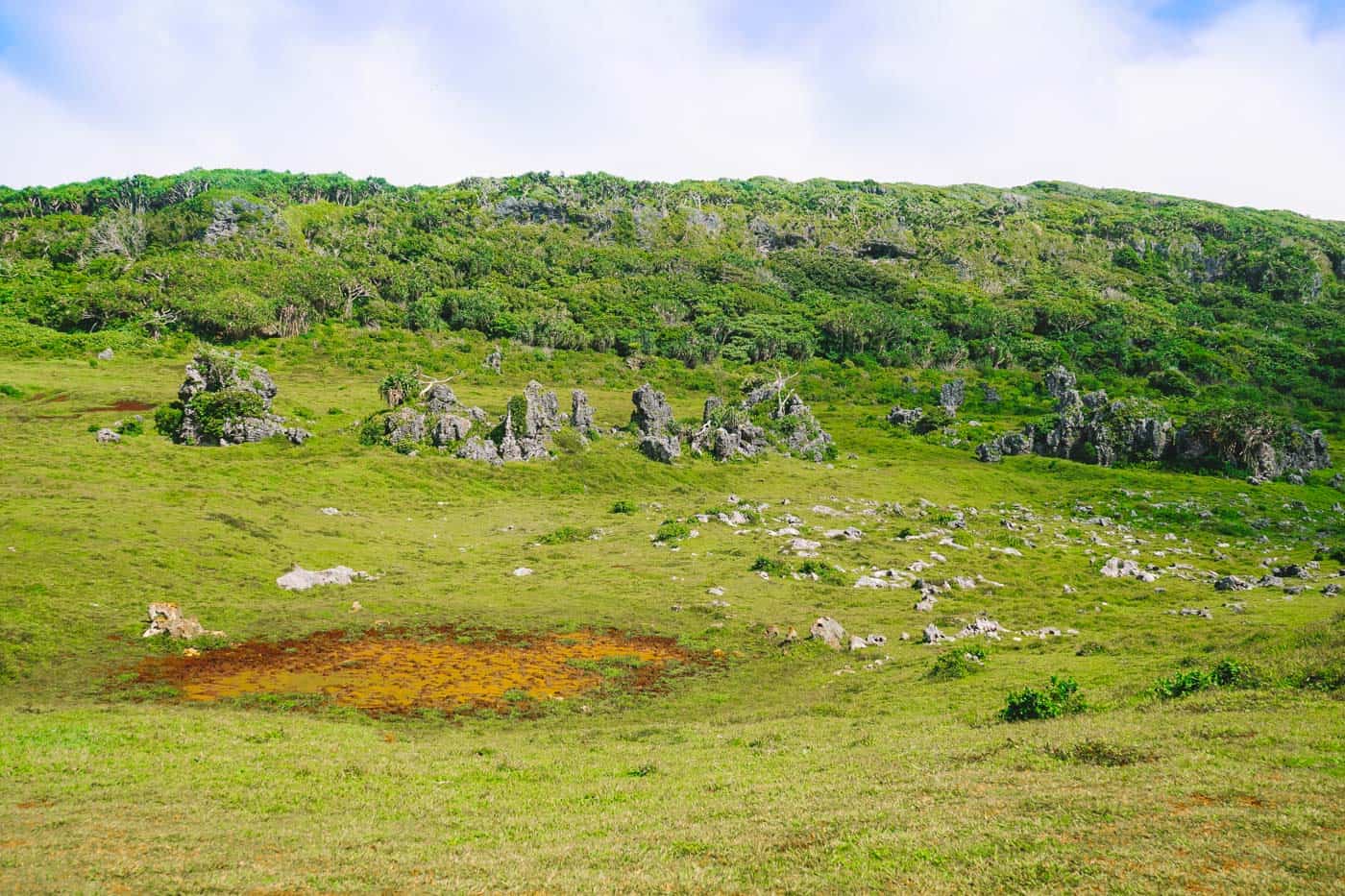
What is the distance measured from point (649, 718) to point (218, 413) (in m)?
65.9

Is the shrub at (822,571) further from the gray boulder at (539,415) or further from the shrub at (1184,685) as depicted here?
the gray boulder at (539,415)

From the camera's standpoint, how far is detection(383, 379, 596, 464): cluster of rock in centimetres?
7412

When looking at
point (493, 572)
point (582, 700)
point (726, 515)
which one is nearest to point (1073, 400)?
point (726, 515)

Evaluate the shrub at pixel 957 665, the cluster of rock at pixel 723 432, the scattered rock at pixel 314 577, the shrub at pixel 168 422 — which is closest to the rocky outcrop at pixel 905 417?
the cluster of rock at pixel 723 432

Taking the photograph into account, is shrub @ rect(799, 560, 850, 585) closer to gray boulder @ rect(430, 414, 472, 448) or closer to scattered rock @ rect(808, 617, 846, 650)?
scattered rock @ rect(808, 617, 846, 650)

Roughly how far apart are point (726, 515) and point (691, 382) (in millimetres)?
83583

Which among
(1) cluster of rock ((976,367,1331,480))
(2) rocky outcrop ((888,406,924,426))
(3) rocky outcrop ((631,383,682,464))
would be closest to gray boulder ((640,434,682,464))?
(3) rocky outcrop ((631,383,682,464))

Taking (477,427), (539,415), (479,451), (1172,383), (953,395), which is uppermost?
(1172,383)

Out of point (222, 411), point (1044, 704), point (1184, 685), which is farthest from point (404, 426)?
point (1184, 685)

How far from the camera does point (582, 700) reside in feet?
85.7

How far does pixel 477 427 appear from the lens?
78875 mm

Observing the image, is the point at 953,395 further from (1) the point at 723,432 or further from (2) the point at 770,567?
(2) the point at 770,567

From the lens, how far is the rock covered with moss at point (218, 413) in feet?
229

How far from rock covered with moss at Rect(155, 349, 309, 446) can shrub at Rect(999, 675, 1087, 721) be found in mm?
71354
